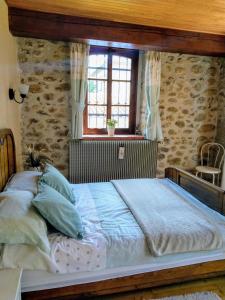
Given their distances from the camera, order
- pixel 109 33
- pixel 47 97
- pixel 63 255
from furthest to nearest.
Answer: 1. pixel 47 97
2. pixel 109 33
3. pixel 63 255

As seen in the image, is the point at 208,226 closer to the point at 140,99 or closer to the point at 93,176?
the point at 93,176

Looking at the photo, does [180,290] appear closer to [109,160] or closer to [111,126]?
[109,160]

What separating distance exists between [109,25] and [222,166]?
9.72 feet

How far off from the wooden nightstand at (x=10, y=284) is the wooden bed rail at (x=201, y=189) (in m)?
1.82

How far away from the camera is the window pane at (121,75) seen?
3912 mm

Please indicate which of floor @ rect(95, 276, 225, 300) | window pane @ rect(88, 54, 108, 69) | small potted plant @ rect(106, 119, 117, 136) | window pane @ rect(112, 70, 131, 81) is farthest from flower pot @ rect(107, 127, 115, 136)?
floor @ rect(95, 276, 225, 300)

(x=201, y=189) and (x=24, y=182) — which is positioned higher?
(x=24, y=182)

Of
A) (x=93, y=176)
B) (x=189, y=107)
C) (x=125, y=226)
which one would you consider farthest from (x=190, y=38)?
(x=125, y=226)

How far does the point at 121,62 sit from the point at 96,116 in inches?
39.9

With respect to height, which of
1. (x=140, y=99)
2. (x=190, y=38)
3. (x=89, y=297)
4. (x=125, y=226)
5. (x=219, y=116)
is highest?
(x=190, y=38)

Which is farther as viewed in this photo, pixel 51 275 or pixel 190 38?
pixel 190 38

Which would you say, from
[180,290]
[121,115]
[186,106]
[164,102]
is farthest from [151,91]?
[180,290]

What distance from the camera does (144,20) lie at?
9.82 ft

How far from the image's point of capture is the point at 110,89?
393 centimetres
